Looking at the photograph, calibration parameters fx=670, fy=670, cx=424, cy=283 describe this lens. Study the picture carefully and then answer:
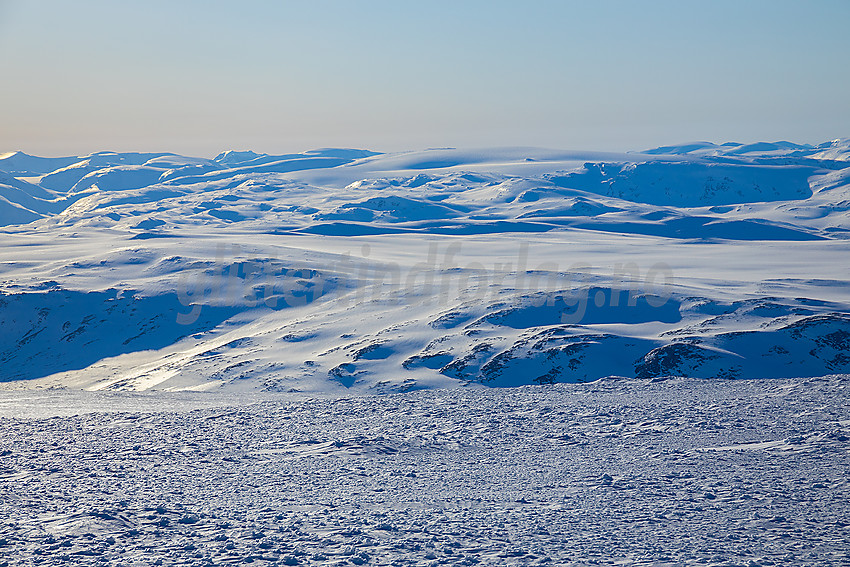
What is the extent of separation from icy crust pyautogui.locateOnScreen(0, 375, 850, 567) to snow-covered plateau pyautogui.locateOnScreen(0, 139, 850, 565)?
0.06m

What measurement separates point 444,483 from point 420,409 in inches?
234

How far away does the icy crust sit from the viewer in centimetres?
956

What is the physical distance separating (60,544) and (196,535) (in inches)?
72.0

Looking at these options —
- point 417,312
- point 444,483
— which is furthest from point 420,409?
point 417,312

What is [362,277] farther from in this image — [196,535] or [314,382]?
[196,535]

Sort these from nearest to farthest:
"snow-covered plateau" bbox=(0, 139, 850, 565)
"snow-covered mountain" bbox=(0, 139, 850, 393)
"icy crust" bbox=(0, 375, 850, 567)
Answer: "icy crust" bbox=(0, 375, 850, 567)
"snow-covered plateau" bbox=(0, 139, 850, 565)
"snow-covered mountain" bbox=(0, 139, 850, 393)

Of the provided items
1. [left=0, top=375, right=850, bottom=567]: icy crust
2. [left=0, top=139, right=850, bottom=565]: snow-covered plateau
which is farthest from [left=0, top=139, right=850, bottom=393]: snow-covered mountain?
[left=0, top=375, right=850, bottom=567]: icy crust

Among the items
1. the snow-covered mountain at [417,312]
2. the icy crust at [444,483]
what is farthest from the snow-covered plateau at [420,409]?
the snow-covered mountain at [417,312]

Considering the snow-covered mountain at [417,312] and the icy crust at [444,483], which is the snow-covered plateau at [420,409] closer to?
the icy crust at [444,483]

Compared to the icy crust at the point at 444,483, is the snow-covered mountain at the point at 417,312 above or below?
below

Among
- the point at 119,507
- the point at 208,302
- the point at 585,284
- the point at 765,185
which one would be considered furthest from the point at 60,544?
the point at 765,185

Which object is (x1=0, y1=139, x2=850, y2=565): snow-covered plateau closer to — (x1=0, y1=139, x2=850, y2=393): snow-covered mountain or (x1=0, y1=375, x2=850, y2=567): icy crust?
(x1=0, y1=375, x2=850, y2=567): icy crust

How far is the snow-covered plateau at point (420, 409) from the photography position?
396 inches

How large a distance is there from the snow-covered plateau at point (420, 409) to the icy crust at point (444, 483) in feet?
0.21
